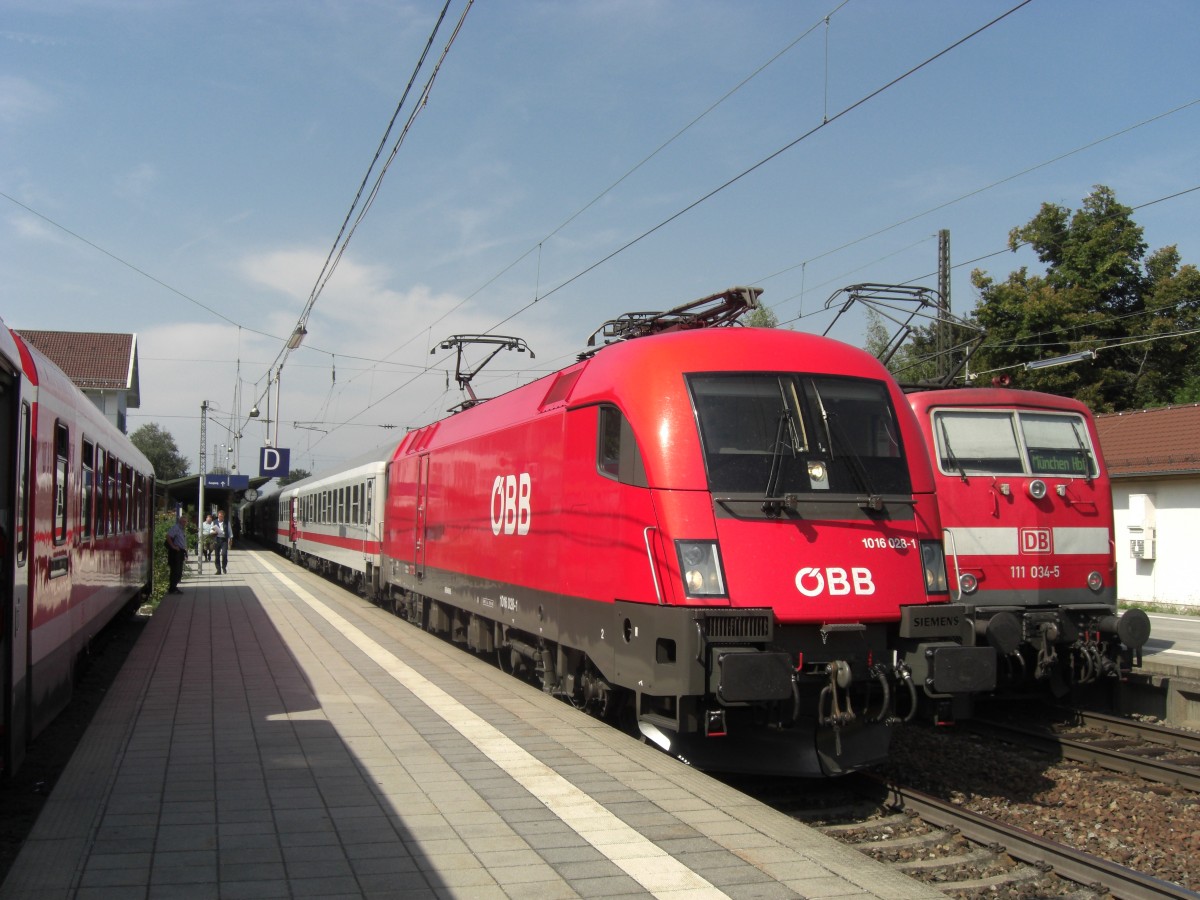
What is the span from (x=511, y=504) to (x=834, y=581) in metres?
4.16

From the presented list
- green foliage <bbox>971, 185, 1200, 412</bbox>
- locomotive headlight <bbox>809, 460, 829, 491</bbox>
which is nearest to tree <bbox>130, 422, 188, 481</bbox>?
green foliage <bbox>971, 185, 1200, 412</bbox>

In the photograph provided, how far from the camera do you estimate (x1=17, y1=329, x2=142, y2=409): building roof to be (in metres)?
51.1

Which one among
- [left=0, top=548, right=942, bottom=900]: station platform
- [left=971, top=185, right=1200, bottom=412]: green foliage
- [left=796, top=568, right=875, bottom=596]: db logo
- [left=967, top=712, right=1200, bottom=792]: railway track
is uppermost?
[left=971, top=185, right=1200, bottom=412]: green foliage

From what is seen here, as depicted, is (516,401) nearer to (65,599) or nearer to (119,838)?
Result: (65,599)

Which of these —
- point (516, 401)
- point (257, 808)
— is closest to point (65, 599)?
point (257, 808)

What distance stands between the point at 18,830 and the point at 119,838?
3.91ft

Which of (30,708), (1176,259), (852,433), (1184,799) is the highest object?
(1176,259)

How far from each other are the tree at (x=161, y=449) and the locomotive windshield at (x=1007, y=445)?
323ft

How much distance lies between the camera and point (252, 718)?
877 cm

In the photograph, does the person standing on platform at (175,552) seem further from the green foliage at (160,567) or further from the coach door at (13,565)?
the coach door at (13,565)

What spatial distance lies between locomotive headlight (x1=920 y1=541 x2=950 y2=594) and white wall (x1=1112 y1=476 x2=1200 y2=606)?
15.9 meters

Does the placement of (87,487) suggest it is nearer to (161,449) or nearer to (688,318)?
(688,318)

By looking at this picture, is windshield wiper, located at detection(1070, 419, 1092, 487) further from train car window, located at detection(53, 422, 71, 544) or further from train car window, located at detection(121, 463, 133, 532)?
train car window, located at detection(121, 463, 133, 532)

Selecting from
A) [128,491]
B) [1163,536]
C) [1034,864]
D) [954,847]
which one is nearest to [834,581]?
[954,847]
